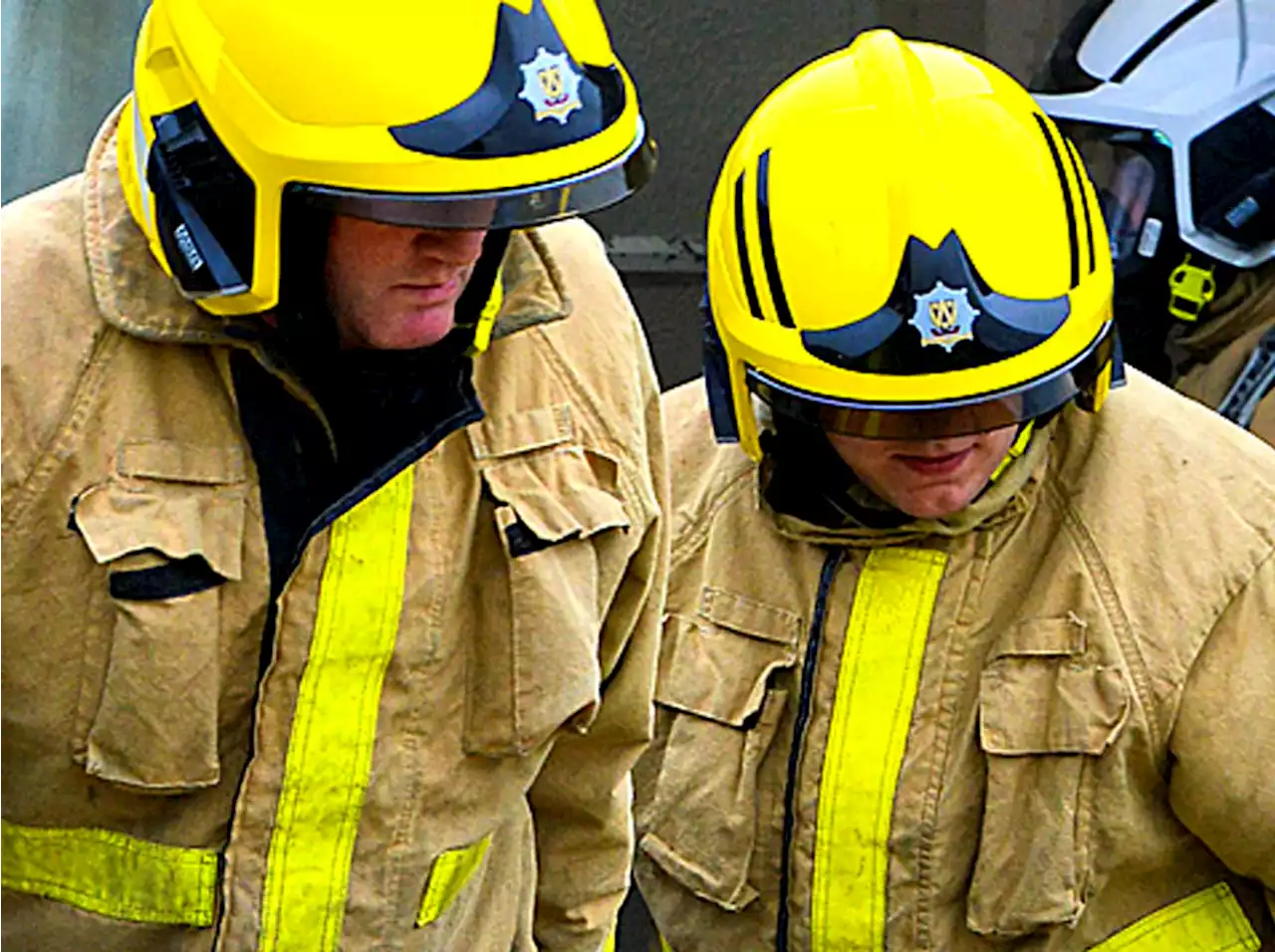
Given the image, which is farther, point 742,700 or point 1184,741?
point 742,700

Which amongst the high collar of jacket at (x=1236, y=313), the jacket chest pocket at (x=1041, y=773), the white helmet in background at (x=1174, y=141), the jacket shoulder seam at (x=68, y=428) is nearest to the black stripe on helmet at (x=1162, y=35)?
the white helmet in background at (x=1174, y=141)

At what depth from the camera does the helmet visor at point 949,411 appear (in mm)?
3061

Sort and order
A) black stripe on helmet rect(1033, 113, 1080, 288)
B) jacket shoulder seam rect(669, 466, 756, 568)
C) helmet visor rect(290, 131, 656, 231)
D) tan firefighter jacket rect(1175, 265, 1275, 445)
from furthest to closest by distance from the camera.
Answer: tan firefighter jacket rect(1175, 265, 1275, 445)
jacket shoulder seam rect(669, 466, 756, 568)
black stripe on helmet rect(1033, 113, 1080, 288)
helmet visor rect(290, 131, 656, 231)

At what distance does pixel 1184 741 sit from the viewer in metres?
3.07

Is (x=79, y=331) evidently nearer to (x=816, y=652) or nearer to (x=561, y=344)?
(x=561, y=344)

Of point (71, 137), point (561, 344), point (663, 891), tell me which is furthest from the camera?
point (71, 137)

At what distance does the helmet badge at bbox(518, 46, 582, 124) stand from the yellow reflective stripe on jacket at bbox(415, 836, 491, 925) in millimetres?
911

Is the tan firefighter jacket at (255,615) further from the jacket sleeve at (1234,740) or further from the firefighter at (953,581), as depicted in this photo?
the jacket sleeve at (1234,740)

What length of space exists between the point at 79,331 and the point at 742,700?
3.85 ft

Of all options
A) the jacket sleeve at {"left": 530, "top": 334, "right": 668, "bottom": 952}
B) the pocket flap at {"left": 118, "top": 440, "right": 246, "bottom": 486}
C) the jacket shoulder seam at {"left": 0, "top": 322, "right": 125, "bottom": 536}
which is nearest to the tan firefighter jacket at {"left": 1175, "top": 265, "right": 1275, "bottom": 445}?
the jacket sleeve at {"left": 530, "top": 334, "right": 668, "bottom": 952}

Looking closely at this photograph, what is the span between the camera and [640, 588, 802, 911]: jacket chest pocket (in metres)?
3.29

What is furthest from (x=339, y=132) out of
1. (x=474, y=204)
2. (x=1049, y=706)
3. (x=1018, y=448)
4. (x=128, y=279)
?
(x=1049, y=706)

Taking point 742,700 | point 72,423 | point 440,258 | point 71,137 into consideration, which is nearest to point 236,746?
point 72,423

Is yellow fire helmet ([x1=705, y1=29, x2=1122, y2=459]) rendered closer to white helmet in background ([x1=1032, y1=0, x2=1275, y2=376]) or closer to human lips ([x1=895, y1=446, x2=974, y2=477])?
human lips ([x1=895, y1=446, x2=974, y2=477])
